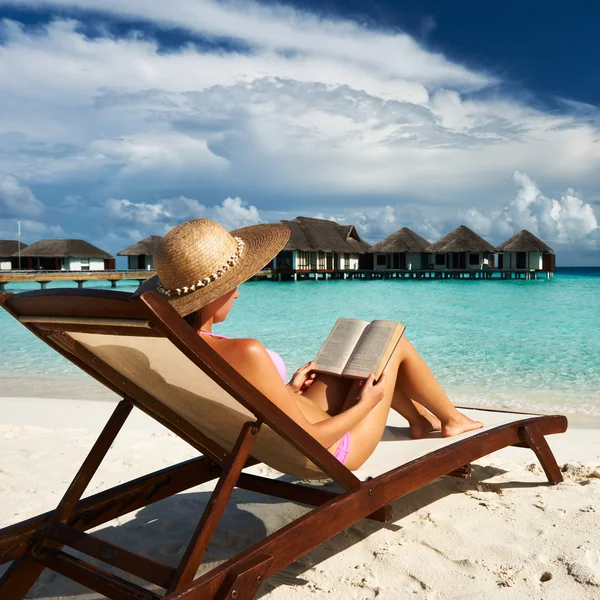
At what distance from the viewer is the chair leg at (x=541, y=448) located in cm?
252

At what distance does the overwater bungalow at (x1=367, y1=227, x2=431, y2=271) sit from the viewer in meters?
39.7

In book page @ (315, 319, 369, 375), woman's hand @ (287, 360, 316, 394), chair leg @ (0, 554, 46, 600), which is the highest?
book page @ (315, 319, 369, 375)

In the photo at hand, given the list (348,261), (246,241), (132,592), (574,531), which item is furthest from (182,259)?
(348,261)

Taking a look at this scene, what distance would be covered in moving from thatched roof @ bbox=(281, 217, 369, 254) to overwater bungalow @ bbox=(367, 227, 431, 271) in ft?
4.90

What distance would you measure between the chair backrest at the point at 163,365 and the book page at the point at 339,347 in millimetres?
454

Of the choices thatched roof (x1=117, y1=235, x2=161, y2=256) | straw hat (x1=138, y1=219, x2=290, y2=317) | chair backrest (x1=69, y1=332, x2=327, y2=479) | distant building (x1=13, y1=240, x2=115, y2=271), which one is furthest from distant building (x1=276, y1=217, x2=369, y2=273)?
straw hat (x1=138, y1=219, x2=290, y2=317)

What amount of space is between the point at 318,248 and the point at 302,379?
3495cm

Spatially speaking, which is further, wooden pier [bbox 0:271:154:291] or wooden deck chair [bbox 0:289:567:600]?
wooden pier [bbox 0:271:154:291]

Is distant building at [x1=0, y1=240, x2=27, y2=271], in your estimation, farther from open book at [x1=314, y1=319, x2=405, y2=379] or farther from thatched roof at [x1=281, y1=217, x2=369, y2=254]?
open book at [x1=314, y1=319, x2=405, y2=379]

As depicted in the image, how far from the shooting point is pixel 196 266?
1.59 meters

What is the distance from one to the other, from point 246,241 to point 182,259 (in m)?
0.27

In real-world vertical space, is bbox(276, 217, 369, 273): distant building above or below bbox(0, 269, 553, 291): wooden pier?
above

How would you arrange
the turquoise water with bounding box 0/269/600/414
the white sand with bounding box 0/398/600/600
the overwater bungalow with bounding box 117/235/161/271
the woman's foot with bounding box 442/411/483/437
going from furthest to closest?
1. the overwater bungalow with bounding box 117/235/161/271
2. the turquoise water with bounding box 0/269/600/414
3. the woman's foot with bounding box 442/411/483/437
4. the white sand with bounding box 0/398/600/600

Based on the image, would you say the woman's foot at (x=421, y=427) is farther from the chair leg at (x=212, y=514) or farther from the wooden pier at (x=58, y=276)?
the wooden pier at (x=58, y=276)
